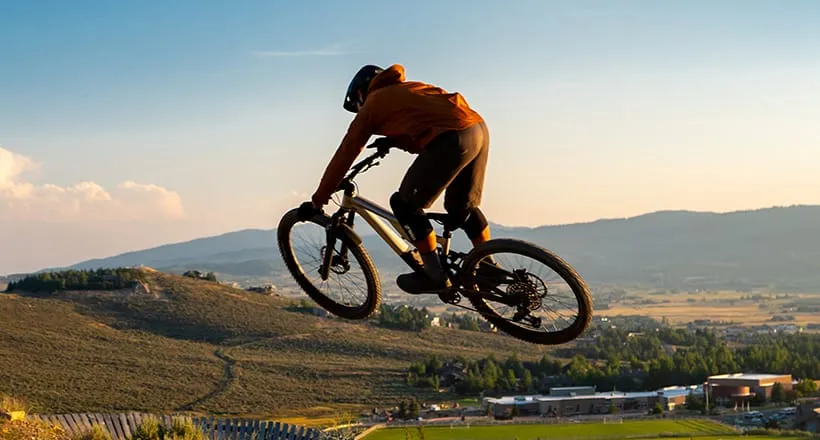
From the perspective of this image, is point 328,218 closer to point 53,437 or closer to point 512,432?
point 53,437

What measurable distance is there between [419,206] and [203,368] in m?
84.0

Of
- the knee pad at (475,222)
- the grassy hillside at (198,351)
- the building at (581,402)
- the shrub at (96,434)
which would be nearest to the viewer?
the knee pad at (475,222)

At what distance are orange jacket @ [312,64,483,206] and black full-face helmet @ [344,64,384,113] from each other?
0.20 meters

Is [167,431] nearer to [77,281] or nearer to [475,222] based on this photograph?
[475,222]

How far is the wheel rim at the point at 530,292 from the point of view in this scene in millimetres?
9305

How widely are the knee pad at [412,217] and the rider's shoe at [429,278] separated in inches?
8.6

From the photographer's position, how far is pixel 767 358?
113m

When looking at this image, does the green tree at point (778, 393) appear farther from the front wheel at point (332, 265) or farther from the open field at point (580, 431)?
the front wheel at point (332, 265)

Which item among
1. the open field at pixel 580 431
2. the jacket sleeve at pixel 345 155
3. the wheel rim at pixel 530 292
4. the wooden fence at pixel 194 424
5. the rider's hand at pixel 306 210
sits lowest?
the open field at pixel 580 431

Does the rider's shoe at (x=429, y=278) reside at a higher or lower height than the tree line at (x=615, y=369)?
higher

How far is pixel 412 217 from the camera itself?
945 centimetres

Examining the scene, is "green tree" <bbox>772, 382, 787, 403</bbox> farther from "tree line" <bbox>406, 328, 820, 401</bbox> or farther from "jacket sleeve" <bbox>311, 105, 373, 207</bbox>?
"jacket sleeve" <bbox>311, 105, 373, 207</bbox>

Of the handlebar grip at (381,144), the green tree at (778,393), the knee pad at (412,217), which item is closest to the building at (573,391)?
the green tree at (778,393)

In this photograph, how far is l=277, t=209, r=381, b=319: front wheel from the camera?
11078 millimetres
